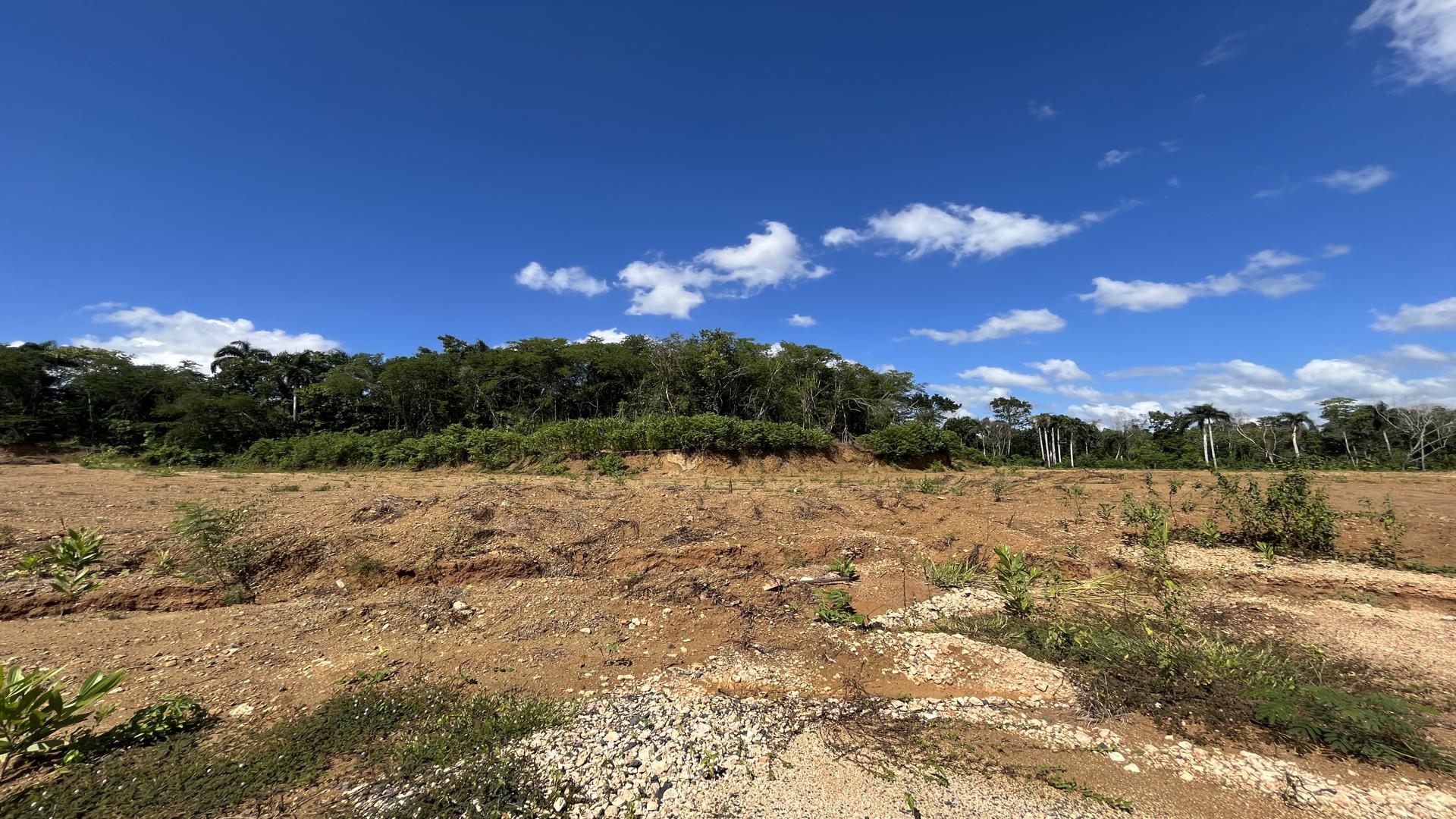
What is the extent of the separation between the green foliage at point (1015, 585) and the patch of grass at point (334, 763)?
465cm

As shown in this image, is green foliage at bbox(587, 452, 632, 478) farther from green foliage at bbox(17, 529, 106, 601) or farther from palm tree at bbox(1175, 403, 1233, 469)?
palm tree at bbox(1175, 403, 1233, 469)

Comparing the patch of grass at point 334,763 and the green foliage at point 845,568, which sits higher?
the green foliage at point 845,568

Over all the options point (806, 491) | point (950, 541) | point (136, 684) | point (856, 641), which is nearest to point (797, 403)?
point (806, 491)

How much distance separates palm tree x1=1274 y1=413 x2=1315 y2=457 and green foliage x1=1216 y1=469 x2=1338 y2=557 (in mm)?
41305

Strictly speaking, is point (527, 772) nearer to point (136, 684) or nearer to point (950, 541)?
point (136, 684)

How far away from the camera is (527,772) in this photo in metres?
3.02

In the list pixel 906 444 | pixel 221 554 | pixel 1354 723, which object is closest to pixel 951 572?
pixel 1354 723

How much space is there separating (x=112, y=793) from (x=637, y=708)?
285 centimetres

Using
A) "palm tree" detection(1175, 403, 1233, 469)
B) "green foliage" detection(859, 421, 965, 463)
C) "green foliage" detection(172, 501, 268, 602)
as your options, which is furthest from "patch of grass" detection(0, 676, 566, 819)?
"palm tree" detection(1175, 403, 1233, 469)

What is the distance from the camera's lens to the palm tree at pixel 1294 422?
129ft

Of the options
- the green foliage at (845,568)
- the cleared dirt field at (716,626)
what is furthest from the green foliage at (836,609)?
the green foliage at (845,568)

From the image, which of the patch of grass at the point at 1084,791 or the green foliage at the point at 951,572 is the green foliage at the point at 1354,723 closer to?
the patch of grass at the point at 1084,791

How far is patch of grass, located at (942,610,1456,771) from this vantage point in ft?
10.6

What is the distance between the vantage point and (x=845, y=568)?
6820 mm
